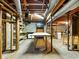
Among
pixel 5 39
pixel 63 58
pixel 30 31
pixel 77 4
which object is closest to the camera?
pixel 77 4

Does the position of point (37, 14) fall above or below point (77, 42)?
above

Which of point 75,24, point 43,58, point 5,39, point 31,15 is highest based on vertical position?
point 31,15

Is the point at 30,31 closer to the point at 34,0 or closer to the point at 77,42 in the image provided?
the point at 34,0

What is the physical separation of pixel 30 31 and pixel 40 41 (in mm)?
7050

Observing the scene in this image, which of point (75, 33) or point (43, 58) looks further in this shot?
Result: point (75, 33)

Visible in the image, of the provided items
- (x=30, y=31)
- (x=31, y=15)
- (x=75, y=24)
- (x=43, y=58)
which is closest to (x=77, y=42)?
(x=75, y=24)

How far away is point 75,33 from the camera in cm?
686

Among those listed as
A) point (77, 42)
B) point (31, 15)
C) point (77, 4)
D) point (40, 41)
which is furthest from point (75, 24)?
point (31, 15)

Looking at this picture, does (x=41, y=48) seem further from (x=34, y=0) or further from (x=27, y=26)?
(x=27, y=26)

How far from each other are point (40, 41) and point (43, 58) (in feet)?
6.56

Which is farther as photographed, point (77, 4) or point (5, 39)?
point (5, 39)

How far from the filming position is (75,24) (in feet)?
22.9

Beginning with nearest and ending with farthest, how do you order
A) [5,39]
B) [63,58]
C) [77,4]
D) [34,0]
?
[77,4] → [63,58] → [5,39] → [34,0]

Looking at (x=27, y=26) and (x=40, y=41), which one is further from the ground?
(x=27, y=26)
